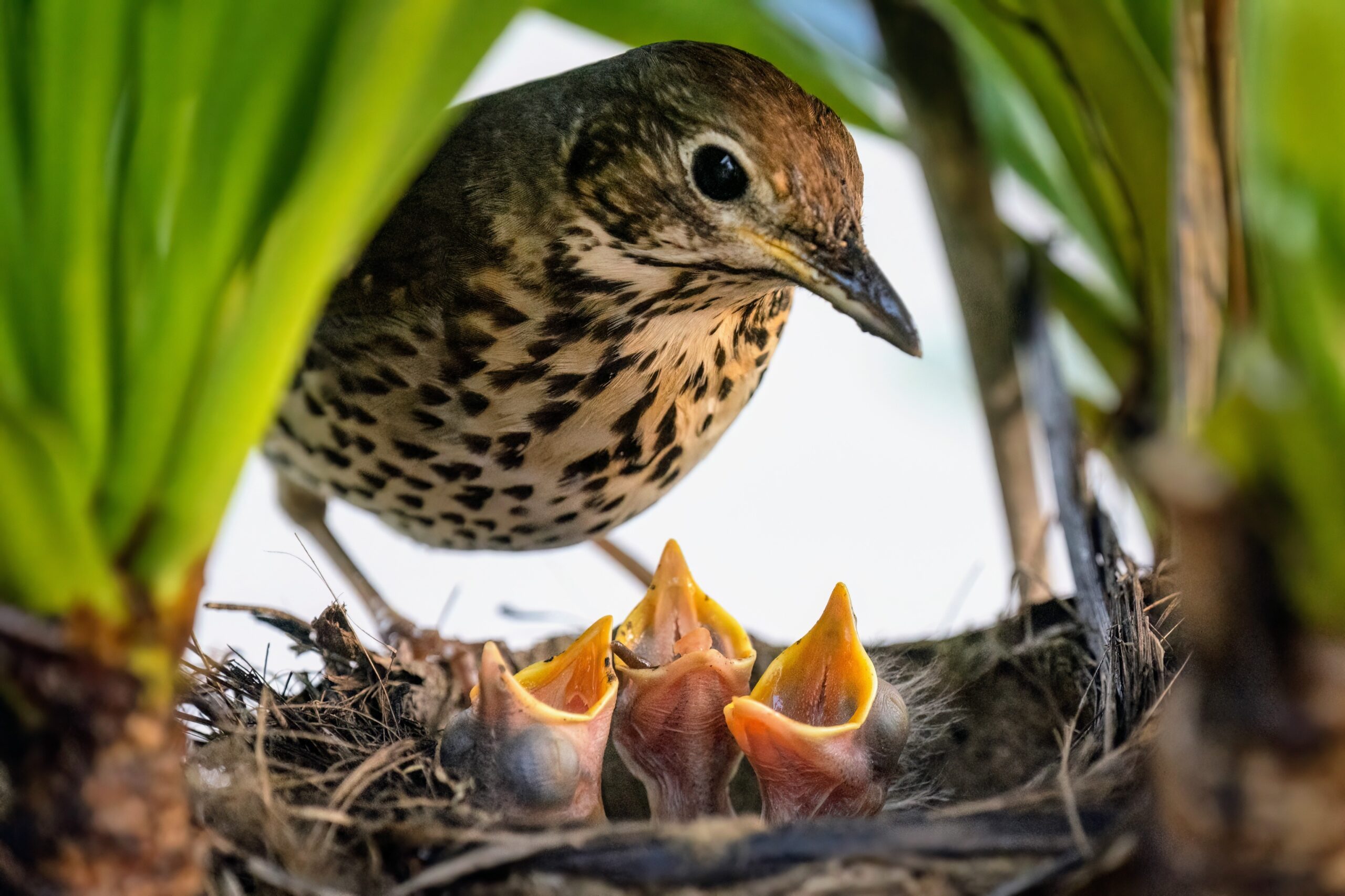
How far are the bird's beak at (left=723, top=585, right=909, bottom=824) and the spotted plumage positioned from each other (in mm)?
309

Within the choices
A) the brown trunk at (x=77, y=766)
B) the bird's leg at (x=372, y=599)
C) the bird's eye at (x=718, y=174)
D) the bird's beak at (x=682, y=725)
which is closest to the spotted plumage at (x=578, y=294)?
the bird's eye at (x=718, y=174)

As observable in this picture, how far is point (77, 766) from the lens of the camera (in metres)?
0.54

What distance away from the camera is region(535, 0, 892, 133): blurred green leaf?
133 cm

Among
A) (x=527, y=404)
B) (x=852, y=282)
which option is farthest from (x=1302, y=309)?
(x=527, y=404)

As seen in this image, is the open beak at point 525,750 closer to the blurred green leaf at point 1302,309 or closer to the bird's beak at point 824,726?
the bird's beak at point 824,726

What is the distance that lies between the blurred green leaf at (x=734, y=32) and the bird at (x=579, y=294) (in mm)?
62

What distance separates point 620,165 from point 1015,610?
2.14 feet

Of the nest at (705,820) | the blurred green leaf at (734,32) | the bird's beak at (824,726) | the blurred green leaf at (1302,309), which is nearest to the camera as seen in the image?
the blurred green leaf at (1302,309)

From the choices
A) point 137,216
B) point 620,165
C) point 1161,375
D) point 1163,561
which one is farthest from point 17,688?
point 1161,375

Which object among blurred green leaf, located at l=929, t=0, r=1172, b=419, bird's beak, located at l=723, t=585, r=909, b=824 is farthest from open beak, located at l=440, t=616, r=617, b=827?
blurred green leaf, located at l=929, t=0, r=1172, b=419

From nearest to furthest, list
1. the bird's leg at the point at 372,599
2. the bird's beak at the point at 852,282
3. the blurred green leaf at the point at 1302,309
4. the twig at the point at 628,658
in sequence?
the blurred green leaf at the point at 1302,309 < the bird's beak at the point at 852,282 < the twig at the point at 628,658 < the bird's leg at the point at 372,599

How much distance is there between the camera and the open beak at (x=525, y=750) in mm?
1026

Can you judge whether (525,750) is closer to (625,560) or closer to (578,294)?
(578,294)

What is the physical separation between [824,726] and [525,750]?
29 cm
